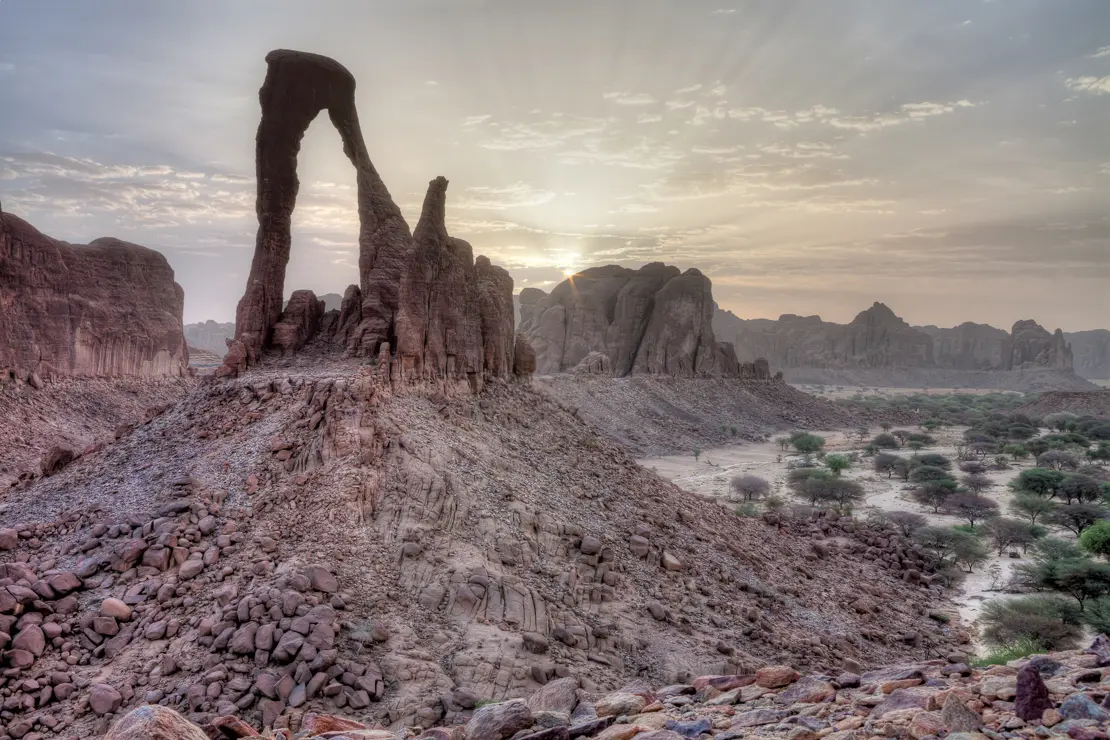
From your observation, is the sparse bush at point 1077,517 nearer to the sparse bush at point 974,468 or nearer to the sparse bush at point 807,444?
the sparse bush at point 974,468

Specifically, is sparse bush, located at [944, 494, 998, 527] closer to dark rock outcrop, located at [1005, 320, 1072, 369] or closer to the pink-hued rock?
the pink-hued rock

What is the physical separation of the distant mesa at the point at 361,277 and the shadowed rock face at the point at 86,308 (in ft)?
93.5

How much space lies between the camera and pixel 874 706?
5.66m

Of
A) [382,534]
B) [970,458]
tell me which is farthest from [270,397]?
[970,458]

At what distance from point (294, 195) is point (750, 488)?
3087cm

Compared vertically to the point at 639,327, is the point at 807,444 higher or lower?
lower

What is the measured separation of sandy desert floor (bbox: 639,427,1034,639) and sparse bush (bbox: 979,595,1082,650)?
111 cm

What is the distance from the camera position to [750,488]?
122 ft

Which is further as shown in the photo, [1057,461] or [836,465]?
[1057,461]

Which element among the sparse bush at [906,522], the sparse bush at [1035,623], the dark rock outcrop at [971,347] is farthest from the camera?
the dark rock outcrop at [971,347]

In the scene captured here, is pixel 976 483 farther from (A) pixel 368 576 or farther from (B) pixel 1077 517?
(A) pixel 368 576

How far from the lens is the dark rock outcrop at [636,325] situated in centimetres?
8106

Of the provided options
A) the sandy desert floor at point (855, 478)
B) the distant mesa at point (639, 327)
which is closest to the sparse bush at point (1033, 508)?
the sandy desert floor at point (855, 478)

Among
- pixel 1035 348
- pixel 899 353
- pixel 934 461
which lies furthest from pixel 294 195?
pixel 1035 348
